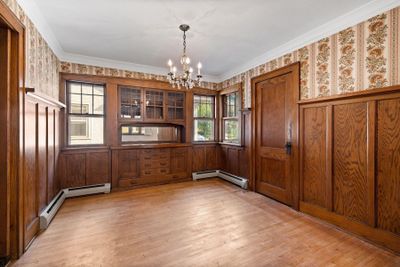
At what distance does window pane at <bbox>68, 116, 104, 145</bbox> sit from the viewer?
402 cm

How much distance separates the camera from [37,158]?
8.33 ft

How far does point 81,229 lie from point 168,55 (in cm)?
329

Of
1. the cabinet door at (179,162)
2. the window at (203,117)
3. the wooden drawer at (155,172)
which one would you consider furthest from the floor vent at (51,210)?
the window at (203,117)

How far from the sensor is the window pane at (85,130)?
4.02 metres

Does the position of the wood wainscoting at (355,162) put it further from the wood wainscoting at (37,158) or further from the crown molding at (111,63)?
the wood wainscoting at (37,158)

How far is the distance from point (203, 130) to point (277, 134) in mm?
2277

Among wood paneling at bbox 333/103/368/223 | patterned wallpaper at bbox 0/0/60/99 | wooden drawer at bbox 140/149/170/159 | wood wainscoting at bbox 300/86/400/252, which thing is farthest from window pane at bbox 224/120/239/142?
patterned wallpaper at bbox 0/0/60/99

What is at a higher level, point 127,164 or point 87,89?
point 87,89

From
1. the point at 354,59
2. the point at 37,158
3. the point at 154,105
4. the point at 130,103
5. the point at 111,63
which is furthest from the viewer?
the point at 154,105

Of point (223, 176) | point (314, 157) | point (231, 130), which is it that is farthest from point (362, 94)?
point (223, 176)

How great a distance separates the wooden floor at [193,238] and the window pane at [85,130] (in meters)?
1.25

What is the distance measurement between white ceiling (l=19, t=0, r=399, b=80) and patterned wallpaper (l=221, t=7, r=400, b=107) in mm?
163

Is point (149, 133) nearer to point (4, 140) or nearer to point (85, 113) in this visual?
point (85, 113)

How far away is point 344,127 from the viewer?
2.55 m
